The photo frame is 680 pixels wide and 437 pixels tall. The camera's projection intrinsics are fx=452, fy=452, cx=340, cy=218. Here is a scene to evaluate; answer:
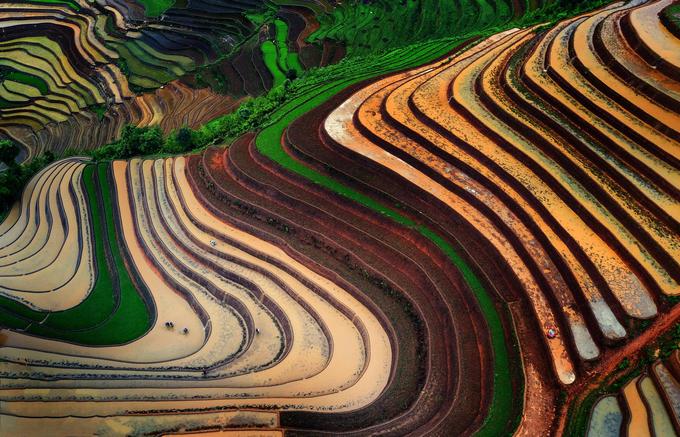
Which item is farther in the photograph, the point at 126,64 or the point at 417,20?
the point at 126,64

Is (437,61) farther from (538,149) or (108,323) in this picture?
(108,323)

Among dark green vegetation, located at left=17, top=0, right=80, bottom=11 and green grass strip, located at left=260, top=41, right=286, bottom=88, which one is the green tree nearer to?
green grass strip, located at left=260, top=41, right=286, bottom=88

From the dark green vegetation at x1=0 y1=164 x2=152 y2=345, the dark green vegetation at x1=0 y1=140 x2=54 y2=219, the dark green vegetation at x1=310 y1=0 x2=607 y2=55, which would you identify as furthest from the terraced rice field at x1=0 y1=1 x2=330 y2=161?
the dark green vegetation at x1=0 y1=164 x2=152 y2=345

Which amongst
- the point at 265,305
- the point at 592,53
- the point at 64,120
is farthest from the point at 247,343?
the point at 64,120

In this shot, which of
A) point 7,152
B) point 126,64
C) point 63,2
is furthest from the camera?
point 63,2

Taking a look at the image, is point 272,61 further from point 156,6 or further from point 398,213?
point 398,213

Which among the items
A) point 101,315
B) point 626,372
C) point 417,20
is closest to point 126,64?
point 417,20

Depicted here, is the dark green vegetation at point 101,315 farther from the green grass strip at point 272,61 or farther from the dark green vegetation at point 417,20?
the dark green vegetation at point 417,20
